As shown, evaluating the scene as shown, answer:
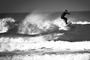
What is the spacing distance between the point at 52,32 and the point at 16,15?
1.08m

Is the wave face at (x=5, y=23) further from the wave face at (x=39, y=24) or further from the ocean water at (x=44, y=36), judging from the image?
the wave face at (x=39, y=24)

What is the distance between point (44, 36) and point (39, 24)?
14.8 inches

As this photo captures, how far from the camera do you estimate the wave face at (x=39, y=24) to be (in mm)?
2959

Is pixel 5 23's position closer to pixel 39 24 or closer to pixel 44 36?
pixel 39 24

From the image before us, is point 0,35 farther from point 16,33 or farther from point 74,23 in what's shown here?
point 74,23

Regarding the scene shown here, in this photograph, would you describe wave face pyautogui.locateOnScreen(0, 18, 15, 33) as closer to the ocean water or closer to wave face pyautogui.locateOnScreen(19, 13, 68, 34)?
the ocean water

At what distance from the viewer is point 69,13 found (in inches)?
113

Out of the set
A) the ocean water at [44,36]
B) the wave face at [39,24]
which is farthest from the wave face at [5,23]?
the wave face at [39,24]

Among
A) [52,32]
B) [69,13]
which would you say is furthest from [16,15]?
[69,13]

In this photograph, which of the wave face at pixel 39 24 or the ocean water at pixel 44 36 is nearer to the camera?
the ocean water at pixel 44 36

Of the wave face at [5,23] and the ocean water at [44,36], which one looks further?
the wave face at [5,23]

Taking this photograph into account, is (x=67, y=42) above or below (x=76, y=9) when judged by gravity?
below

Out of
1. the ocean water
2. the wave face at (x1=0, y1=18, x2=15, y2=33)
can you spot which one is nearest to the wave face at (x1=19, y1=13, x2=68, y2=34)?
the ocean water

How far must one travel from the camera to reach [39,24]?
9.85 ft
